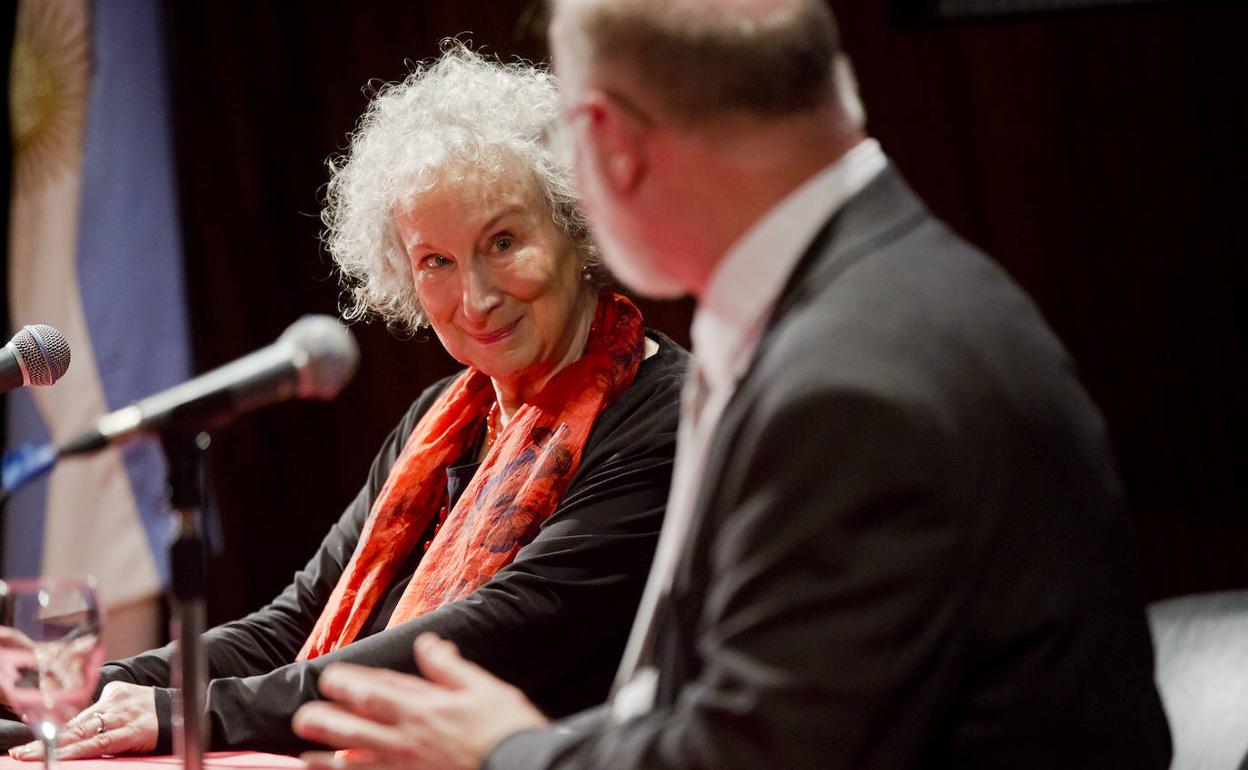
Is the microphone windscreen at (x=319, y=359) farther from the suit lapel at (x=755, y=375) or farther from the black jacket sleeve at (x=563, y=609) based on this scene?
the black jacket sleeve at (x=563, y=609)

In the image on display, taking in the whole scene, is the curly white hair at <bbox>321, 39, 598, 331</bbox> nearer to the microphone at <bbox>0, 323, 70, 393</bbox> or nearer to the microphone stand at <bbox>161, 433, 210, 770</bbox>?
the microphone at <bbox>0, 323, 70, 393</bbox>

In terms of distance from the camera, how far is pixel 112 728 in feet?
6.22

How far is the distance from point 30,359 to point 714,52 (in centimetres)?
109

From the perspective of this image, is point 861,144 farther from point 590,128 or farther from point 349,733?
point 349,733

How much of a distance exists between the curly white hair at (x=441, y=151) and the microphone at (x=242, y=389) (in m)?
0.90

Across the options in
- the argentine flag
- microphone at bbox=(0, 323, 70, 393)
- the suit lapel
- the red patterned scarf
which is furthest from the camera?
the argentine flag

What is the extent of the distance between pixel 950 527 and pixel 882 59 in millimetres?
2368

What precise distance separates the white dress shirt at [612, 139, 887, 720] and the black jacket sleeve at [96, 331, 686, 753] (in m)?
0.73

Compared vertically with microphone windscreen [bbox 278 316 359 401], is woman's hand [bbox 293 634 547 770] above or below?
below

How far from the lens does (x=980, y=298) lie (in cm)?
112

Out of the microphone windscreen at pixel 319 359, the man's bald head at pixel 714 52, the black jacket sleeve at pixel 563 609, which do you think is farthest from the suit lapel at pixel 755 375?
the black jacket sleeve at pixel 563 609

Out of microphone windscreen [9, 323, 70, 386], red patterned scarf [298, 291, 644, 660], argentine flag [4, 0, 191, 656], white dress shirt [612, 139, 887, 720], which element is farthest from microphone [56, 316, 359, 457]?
argentine flag [4, 0, 191, 656]

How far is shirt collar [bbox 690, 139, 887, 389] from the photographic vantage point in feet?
3.81

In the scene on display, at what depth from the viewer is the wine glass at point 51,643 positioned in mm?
1384
